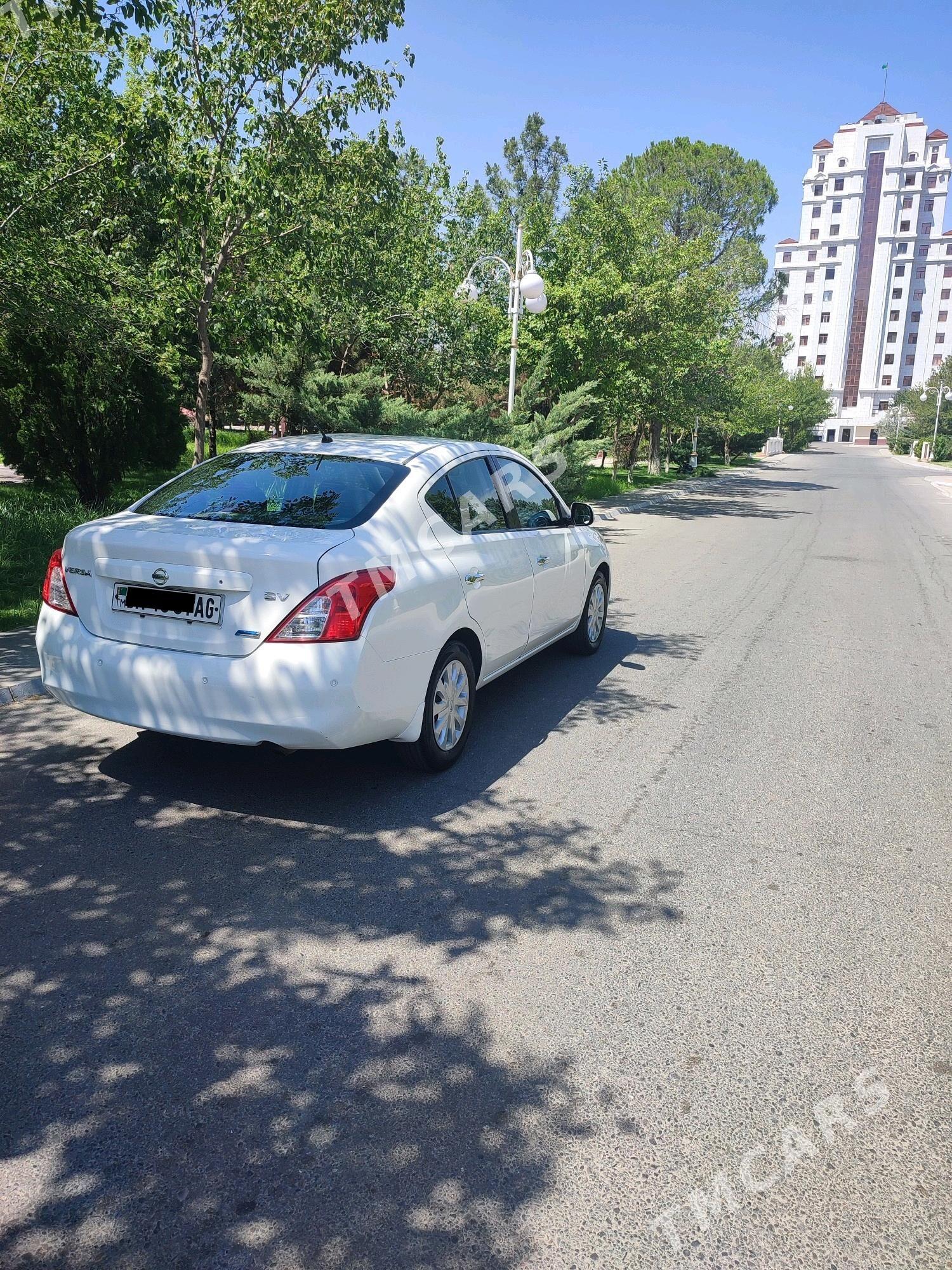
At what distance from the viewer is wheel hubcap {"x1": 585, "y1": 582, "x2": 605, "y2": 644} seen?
288 inches

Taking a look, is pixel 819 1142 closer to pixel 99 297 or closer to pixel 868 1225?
pixel 868 1225

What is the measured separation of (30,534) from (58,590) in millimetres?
5833

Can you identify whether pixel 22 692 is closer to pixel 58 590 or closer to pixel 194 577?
pixel 58 590

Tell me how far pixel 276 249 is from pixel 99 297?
295 centimetres

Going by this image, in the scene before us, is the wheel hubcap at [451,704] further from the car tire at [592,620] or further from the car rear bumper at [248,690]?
the car tire at [592,620]

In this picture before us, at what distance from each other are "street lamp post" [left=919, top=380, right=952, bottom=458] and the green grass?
73.5 m

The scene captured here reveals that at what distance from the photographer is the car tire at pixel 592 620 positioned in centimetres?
723

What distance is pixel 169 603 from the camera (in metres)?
4.13

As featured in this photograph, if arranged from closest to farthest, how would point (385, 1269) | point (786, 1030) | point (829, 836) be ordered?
point (385, 1269), point (786, 1030), point (829, 836)

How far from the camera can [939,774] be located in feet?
17.3

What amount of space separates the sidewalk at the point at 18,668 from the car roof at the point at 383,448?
2060 mm

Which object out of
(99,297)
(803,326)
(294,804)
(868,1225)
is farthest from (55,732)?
(803,326)

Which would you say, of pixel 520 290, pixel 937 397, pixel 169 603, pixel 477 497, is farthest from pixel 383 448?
pixel 937 397

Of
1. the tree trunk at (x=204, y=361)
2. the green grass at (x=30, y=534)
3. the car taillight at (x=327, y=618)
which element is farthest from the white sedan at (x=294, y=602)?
the tree trunk at (x=204, y=361)
